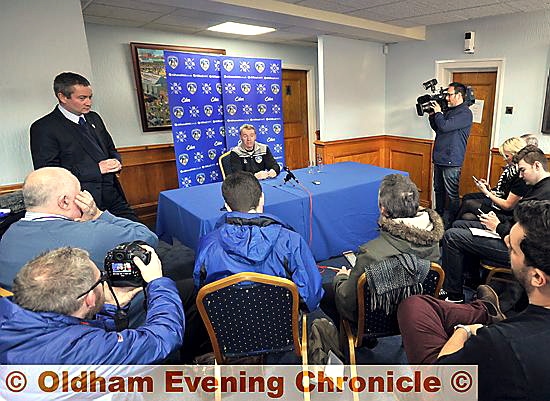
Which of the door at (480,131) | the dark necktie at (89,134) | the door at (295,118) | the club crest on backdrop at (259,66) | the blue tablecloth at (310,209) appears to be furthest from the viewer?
the door at (295,118)

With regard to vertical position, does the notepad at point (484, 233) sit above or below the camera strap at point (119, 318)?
below

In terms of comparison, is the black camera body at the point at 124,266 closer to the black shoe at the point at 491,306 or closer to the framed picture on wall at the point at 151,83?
the black shoe at the point at 491,306

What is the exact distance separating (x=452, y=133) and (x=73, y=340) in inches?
155

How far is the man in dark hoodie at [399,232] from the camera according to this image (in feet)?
4.84

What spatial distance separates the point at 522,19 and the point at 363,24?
1.68 meters

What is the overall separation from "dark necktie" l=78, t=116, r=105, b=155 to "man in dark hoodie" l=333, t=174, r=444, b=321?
1.93 metres

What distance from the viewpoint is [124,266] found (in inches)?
46.1

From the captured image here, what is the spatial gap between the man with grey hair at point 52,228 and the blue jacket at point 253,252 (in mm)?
344

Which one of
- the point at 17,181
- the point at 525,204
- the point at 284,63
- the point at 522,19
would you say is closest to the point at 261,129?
the point at 284,63

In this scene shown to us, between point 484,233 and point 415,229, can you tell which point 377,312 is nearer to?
point 415,229

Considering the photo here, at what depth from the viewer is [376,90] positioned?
17.6 feet

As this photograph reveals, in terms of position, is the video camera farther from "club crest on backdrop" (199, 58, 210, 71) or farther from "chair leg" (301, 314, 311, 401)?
"chair leg" (301, 314, 311, 401)

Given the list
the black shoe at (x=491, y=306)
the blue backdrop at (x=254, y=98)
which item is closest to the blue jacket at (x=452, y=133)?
the blue backdrop at (x=254, y=98)

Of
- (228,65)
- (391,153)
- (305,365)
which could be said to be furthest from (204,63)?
(305,365)
